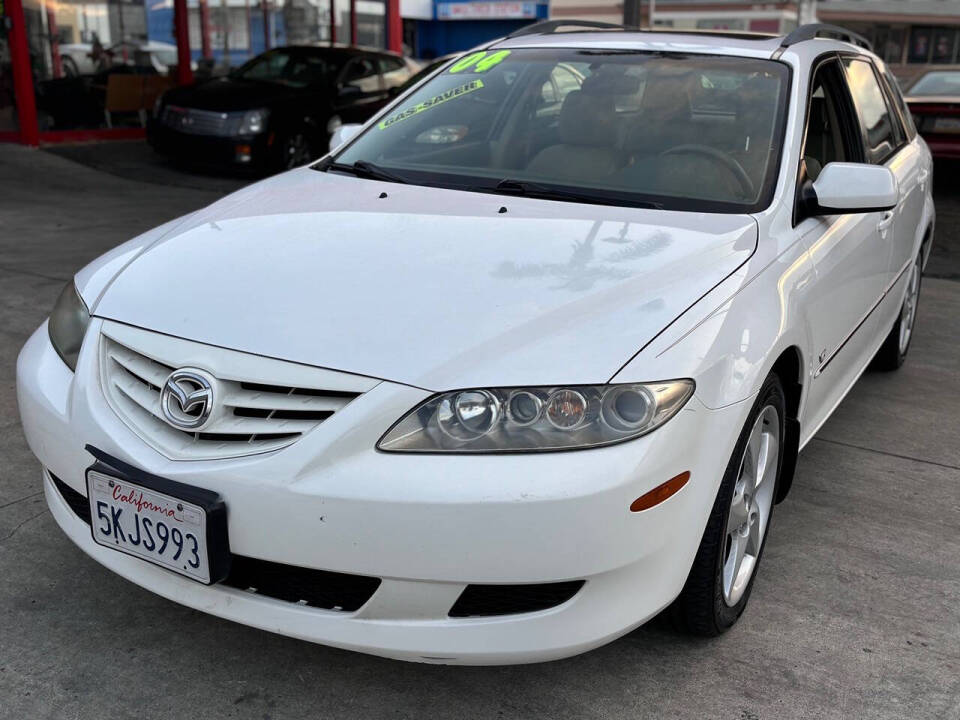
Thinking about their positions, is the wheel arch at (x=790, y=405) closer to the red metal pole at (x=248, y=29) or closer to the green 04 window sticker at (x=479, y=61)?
the green 04 window sticker at (x=479, y=61)

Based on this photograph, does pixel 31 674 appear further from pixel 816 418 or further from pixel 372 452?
pixel 816 418

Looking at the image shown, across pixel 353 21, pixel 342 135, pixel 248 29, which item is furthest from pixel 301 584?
pixel 353 21

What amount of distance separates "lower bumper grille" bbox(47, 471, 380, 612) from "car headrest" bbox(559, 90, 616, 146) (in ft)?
5.86

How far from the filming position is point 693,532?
2197mm

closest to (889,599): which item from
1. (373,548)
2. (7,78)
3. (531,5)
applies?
(373,548)

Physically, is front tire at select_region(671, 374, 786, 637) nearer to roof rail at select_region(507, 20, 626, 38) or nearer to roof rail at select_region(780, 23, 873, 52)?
roof rail at select_region(780, 23, 873, 52)

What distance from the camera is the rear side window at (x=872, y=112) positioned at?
3955 millimetres

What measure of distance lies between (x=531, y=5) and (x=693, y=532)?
4102 cm

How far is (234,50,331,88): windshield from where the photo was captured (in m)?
11.5

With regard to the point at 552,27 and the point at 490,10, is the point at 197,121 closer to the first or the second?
the point at 552,27

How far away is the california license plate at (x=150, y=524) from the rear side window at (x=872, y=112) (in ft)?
9.74

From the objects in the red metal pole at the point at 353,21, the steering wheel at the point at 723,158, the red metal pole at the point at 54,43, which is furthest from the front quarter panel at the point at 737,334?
the red metal pole at the point at 353,21

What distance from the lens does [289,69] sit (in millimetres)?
11680

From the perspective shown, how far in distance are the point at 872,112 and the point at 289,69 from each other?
873cm
